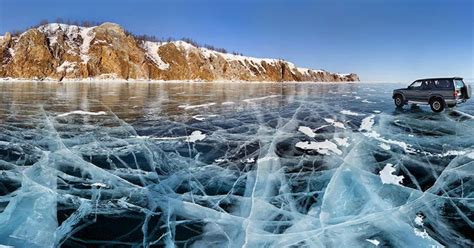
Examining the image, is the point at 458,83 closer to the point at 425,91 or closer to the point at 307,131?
the point at 425,91

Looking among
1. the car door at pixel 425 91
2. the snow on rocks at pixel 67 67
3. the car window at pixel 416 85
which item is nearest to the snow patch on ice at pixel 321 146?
the car door at pixel 425 91

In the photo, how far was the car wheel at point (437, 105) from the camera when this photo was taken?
14.4 metres

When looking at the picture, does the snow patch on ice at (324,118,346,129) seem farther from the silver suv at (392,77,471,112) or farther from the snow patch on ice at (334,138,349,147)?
the silver suv at (392,77,471,112)

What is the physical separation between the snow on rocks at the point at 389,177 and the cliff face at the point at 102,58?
256ft

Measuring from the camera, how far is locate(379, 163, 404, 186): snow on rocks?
18.4 ft

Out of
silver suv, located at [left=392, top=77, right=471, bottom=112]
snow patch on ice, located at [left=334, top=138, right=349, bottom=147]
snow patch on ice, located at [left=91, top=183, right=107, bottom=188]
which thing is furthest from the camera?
silver suv, located at [left=392, top=77, right=471, bottom=112]

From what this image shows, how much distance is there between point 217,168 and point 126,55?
282 feet

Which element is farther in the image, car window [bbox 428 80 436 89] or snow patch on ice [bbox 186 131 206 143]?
car window [bbox 428 80 436 89]

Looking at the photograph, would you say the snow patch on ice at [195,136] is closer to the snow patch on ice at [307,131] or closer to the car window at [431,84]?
the snow patch on ice at [307,131]

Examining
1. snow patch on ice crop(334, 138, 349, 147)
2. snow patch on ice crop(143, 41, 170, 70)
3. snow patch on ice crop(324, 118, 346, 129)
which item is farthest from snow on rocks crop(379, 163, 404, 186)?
snow patch on ice crop(143, 41, 170, 70)

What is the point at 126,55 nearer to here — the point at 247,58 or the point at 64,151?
the point at 247,58

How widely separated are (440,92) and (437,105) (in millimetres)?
607

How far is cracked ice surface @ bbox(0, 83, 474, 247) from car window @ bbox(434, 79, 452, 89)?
18.0 ft

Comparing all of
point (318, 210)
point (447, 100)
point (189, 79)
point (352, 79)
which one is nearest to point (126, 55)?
point (189, 79)
